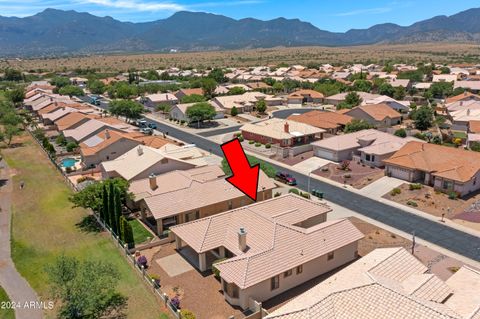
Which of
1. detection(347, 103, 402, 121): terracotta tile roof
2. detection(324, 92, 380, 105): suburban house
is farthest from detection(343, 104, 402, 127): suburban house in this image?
detection(324, 92, 380, 105): suburban house

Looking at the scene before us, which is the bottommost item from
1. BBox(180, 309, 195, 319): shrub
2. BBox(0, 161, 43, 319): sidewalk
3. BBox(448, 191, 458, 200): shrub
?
BBox(0, 161, 43, 319): sidewalk

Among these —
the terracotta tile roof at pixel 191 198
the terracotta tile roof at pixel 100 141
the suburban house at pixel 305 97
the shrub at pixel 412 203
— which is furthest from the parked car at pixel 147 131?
the shrub at pixel 412 203

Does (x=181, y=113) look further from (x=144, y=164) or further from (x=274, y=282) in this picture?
(x=274, y=282)

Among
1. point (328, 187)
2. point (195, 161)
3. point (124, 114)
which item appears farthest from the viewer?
point (124, 114)

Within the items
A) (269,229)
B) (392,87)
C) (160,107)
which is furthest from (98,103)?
(269,229)

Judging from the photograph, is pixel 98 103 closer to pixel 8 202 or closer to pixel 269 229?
pixel 8 202

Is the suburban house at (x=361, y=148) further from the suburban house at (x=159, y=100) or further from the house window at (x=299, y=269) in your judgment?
the suburban house at (x=159, y=100)

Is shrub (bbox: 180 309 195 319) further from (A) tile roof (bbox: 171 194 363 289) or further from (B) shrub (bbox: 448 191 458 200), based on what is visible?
(B) shrub (bbox: 448 191 458 200)
